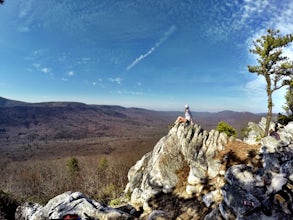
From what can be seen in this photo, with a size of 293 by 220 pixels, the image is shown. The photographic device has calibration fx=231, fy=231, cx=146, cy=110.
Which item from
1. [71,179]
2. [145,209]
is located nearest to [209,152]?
[145,209]

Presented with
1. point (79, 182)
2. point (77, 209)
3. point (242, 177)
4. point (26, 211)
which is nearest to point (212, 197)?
point (242, 177)

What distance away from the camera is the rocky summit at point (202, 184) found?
844 centimetres

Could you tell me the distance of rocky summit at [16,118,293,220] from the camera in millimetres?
8438

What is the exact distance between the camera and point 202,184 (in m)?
13.1

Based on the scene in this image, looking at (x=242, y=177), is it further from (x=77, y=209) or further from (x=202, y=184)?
(x=77, y=209)

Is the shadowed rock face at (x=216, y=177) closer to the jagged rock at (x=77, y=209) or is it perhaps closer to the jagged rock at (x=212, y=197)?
the jagged rock at (x=212, y=197)

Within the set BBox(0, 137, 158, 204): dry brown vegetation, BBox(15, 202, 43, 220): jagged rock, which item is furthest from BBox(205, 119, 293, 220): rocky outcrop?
BBox(0, 137, 158, 204): dry brown vegetation

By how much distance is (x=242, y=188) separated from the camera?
9.38m

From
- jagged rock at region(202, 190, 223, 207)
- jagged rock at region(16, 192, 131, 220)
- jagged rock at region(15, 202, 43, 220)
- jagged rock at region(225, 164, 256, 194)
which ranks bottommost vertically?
jagged rock at region(15, 202, 43, 220)

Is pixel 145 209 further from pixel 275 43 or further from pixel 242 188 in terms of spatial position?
pixel 275 43

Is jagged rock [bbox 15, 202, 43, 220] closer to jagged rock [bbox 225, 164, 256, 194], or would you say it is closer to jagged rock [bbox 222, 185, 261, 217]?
jagged rock [bbox 222, 185, 261, 217]

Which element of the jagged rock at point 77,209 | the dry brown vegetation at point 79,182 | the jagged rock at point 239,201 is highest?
the jagged rock at point 239,201

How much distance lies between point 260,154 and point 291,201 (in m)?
6.28

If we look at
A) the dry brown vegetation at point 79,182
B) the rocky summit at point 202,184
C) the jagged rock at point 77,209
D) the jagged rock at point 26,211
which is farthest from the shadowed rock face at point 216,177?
the dry brown vegetation at point 79,182
